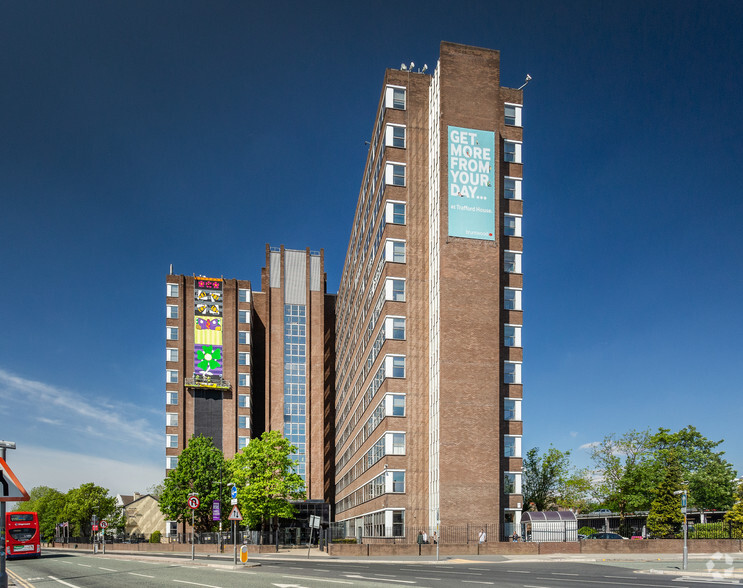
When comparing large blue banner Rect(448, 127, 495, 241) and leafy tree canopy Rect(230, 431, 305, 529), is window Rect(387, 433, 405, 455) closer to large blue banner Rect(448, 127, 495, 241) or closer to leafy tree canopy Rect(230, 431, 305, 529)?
large blue banner Rect(448, 127, 495, 241)

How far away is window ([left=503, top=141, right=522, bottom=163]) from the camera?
6525 cm

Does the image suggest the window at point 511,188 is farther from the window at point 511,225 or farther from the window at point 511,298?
the window at point 511,298

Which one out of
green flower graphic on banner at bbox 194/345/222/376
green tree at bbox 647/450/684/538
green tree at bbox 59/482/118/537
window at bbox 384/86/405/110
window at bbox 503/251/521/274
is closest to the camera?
green tree at bbox 647/450/684/538

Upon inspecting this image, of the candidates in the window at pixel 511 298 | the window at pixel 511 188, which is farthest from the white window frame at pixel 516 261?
the window at pixel 511 188

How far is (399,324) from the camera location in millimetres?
63312

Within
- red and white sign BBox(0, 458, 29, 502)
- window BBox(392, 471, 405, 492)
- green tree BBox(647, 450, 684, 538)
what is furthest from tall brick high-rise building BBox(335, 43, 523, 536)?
red and white sign BBox(0, 458, 29, 502)

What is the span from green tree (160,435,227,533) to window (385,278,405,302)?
36708 mm

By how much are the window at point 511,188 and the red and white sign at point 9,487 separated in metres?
57.1

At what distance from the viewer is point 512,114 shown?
66375 millimetres

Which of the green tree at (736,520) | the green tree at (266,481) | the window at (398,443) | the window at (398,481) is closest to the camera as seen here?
the green tree at (736,520)

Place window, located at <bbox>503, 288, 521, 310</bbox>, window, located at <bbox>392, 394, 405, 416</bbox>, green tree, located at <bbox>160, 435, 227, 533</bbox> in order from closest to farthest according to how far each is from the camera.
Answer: window, located at <bbox>392, 394, 405, 416</bbox>
window, located at <bbox>503, 288, 521, 310</bbox>
green tree, located at <bbox>160, 435, 227, 533</bbox>

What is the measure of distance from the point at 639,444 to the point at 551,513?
4322cm

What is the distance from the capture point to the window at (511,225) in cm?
6412

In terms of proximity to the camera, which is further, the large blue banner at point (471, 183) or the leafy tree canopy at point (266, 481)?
the leafy tree canopy at point (266, 481)
